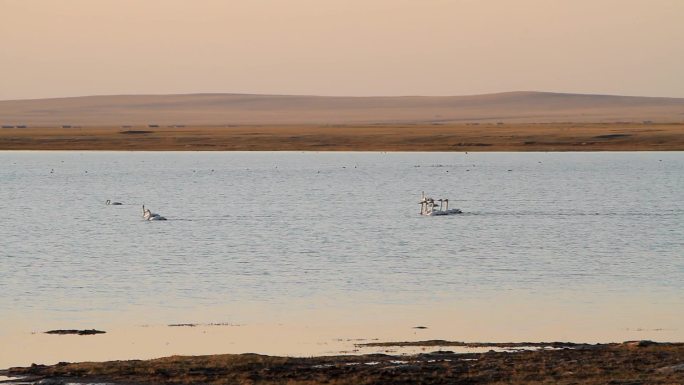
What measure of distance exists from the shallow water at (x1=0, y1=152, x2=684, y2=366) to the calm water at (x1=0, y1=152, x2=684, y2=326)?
57 mm

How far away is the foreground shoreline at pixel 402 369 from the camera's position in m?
13.2

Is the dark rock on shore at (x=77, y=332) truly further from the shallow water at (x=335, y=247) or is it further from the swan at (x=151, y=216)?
the swan at (x=151, y=216)

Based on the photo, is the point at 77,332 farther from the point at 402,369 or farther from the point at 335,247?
the point at 335,247

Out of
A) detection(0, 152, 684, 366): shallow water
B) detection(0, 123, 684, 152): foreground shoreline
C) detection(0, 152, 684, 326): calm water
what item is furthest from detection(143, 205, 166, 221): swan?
detection(0, 123, 684, 152): foreground shoreline

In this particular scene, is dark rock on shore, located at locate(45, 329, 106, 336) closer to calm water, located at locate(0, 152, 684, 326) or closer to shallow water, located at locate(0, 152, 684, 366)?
shallow water, located at locate(0, 152, 684, 366)

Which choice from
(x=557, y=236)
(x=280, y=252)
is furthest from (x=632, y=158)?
(x=280, y=252)

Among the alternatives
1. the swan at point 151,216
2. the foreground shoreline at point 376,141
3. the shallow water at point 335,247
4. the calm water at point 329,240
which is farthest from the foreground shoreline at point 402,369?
the foreground shoreline at point 376,141

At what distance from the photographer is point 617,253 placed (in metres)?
28.1

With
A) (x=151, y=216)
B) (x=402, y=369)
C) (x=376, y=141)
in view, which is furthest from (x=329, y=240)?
(x=376, y=141)

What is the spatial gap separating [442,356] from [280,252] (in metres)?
14.0

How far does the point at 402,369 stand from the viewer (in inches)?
543

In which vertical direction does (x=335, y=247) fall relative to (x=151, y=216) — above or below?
below

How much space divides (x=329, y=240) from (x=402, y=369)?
1780 cm

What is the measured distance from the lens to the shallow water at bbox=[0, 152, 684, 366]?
20.1 metres
